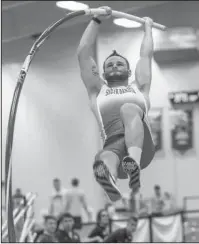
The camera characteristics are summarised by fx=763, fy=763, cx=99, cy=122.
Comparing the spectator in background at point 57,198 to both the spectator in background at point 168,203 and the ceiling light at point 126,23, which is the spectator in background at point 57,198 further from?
the ceiling light at point 126,23

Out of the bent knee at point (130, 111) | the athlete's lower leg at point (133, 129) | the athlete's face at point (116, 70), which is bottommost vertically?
the athlete's lower leg at point (133, 129)

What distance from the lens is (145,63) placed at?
6758 mm

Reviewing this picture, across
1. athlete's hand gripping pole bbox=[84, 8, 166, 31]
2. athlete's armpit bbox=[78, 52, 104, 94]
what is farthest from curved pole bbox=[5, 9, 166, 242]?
athlete's armpit bbox=[78, 52, 104, 94]

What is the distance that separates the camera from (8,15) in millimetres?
8219

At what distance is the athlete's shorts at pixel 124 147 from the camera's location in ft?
21.0

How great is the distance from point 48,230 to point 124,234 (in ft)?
2.74

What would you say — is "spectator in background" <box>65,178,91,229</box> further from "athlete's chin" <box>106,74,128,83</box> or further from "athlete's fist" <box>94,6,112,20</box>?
"athlete's fist" <box>94,6,112,20</box>

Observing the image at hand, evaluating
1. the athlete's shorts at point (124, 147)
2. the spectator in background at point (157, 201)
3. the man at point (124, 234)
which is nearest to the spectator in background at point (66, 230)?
the man at point (124, 234)

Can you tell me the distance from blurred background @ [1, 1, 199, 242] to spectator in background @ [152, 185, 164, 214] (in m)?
0.04

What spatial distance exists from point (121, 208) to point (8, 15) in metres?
2.76

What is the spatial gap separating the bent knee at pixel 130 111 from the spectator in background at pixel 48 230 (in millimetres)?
2180

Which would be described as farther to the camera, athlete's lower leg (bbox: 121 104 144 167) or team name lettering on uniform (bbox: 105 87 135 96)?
team name lettering on uniform (bbox: 105 87 135 96)

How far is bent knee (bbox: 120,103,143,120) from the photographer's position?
6.46 metres

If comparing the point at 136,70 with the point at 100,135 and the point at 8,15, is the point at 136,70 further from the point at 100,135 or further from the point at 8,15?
the point at 8,15
